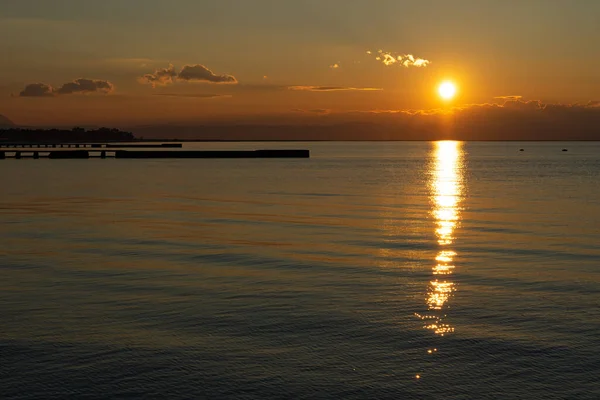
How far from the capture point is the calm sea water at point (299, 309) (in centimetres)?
1252

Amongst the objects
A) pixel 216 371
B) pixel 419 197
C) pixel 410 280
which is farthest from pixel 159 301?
pixel 419 197

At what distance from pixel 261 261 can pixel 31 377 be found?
45.0ft

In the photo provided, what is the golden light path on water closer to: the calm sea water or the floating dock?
the calm sea water

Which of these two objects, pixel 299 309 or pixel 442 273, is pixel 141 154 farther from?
pixel 299 309

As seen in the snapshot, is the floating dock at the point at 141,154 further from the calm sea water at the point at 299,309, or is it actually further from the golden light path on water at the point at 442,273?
the calm sea water at the point at 299,309

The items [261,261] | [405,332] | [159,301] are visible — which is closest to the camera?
[405,332]

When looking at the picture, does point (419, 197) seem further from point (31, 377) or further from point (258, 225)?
point (31, 377)

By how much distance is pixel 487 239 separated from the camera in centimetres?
3234

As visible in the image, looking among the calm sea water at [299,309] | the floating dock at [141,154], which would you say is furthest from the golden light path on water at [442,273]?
the floating dock at [141,154]

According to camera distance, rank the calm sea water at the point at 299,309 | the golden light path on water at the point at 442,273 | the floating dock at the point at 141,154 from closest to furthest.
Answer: the calm sea water at the point at 299,309 < the golden light path on water at the point at 442,273 < the floating dock at the point at 141,154

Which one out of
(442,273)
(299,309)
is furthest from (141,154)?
(299,309)

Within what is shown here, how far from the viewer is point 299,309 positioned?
18000mm

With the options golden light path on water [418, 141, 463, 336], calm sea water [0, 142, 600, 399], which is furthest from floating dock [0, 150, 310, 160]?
calm sea water [0, 142, 600, 399]

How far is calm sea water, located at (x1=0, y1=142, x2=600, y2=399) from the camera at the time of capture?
1252 cm
